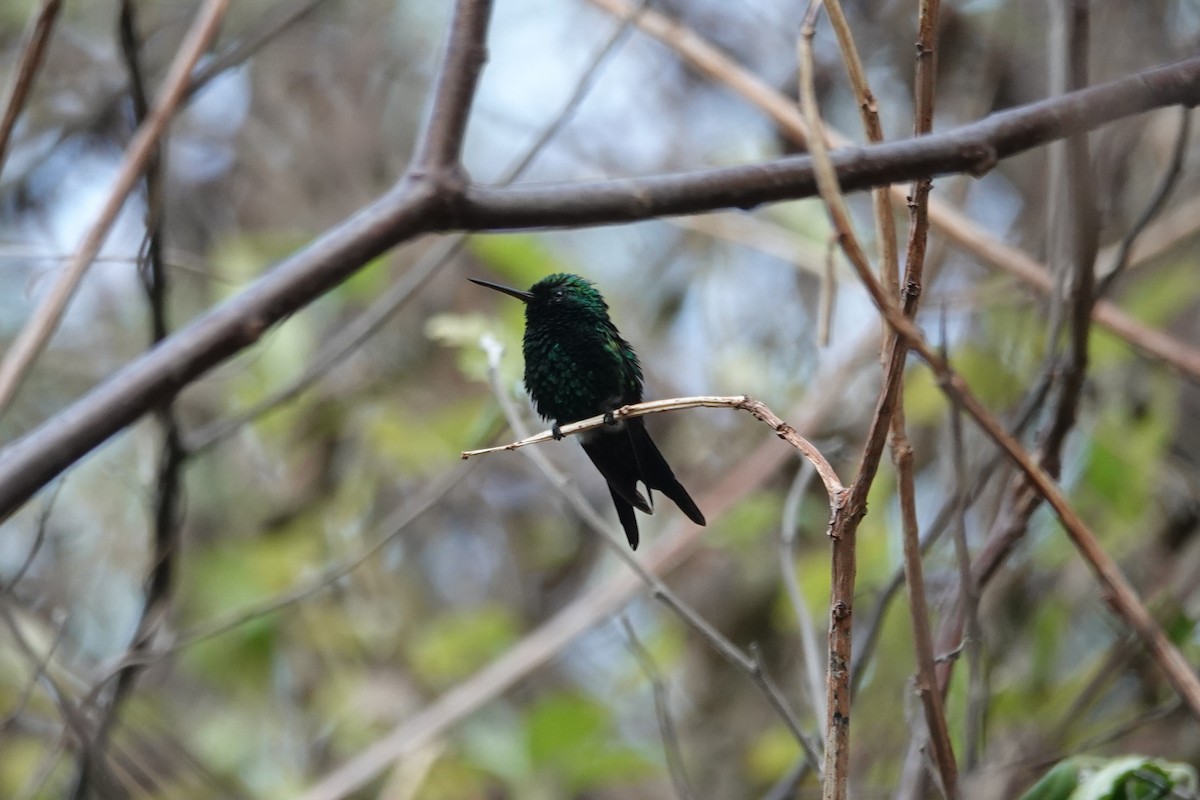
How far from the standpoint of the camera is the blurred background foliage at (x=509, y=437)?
10.2ft

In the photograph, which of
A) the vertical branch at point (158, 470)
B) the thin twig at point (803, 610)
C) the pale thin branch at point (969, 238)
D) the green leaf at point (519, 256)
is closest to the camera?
the thin twig at point (803, 610)

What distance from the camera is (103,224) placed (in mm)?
1641

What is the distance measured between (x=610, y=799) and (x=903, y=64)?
2838mm

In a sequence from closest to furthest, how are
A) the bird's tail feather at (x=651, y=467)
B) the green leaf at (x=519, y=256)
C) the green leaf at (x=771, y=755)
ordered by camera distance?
the bird's tail feather at (x=651, y=467)
the green leaf at (x=519, y=256)
the green leaf at (x=771, y=755)

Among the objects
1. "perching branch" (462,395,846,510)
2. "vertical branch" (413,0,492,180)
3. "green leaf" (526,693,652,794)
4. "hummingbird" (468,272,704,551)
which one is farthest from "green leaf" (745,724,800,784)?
"vertical branch" (413,0,492,180)

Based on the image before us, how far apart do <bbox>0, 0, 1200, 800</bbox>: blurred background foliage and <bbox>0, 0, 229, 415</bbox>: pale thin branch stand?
86 cm

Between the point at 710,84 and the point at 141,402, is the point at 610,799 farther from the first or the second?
the point at 141,402

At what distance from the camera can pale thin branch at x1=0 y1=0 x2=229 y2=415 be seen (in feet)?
5.08

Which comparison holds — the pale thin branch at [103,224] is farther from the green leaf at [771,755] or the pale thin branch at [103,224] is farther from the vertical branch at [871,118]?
the green leaf at [771,755]

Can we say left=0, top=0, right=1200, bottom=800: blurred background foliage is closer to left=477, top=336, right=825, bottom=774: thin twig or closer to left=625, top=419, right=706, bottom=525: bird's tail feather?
left=477, top=336, right=825, bottom=774: thin twig

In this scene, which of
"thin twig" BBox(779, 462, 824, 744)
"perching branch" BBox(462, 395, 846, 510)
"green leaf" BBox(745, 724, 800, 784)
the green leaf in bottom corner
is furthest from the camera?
"green leaf" BBox(745, 724, 800, 784)

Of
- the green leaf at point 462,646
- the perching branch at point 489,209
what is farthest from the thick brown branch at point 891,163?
the green leaf at point 462,646

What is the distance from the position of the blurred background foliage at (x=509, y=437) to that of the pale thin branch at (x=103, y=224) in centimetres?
86

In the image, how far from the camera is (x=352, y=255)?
1.03m
